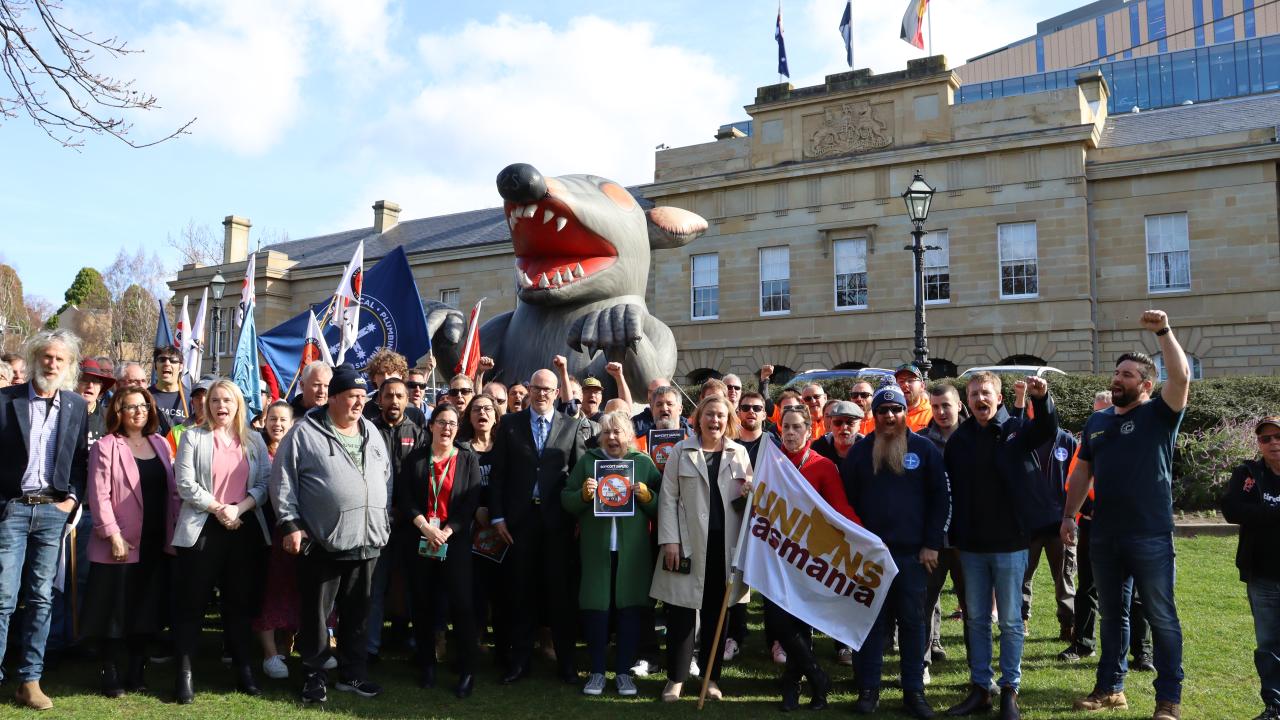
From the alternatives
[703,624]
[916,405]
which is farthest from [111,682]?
[916,405]

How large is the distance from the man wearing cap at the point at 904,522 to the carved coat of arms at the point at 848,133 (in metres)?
23.0

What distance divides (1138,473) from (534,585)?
11.1 feet

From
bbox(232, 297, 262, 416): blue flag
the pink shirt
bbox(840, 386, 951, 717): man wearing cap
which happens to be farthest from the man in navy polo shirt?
bbox(232, 297, 262, 416): blue flag

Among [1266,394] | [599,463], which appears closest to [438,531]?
[599,463]

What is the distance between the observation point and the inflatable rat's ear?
8.12 m

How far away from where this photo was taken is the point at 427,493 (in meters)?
5.45

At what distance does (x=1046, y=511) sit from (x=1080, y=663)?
1.24m

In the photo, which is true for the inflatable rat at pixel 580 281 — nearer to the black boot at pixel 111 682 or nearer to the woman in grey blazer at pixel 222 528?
the woman in grey blazer at pixel 222 528

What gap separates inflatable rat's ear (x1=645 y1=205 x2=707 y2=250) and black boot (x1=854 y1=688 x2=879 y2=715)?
417cm

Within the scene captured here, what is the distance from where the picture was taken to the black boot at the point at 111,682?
5.06 metres

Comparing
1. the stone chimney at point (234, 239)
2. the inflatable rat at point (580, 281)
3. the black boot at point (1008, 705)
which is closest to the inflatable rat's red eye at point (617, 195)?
the inflatable rat at point (580, 281)

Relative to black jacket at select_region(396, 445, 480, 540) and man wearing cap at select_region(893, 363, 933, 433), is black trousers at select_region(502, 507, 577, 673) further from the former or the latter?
man wearing cap at select_region(893, 363, 933, 433)

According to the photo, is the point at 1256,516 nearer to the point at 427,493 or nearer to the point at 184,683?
the point at 427,493

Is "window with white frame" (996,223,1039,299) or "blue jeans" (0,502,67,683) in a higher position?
"window with white frame" (996,223,1039,299)
